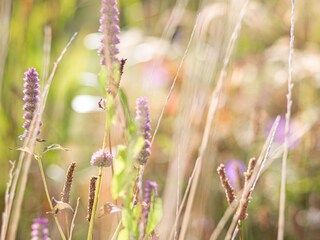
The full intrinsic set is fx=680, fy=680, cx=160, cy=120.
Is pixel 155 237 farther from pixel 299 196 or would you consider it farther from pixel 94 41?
pixel 94 41

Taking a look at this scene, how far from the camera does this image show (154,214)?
575mm

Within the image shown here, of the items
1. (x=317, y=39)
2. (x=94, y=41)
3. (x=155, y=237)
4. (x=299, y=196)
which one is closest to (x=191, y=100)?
(x=155, y=237)

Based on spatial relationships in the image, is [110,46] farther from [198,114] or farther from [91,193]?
[198,114]

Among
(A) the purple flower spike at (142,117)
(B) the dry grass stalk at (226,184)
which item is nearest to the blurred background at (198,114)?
(B) the dry grass stalk at (226,184)

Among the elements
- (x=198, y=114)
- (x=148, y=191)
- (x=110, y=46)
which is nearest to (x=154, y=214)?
(x=148, y=191)

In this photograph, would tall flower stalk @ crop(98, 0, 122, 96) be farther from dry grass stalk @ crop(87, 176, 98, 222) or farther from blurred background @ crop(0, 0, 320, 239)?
blurred background @ crop(0, 0, 320, 239)

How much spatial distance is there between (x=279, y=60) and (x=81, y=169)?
0.60m

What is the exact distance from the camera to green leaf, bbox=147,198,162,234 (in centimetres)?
57

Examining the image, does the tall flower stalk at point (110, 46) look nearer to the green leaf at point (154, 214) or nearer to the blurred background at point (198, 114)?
the green leaf at point (154, 214)

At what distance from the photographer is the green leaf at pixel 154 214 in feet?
1.88

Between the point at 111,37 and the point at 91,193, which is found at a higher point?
the point at 111,37

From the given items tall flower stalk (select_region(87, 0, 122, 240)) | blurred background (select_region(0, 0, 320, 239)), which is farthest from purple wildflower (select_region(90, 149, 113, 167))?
blurred background (select_region(0, 0, 320, 239))

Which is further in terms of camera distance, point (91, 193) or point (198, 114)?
point (198, 114)

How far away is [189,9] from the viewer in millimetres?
2459
